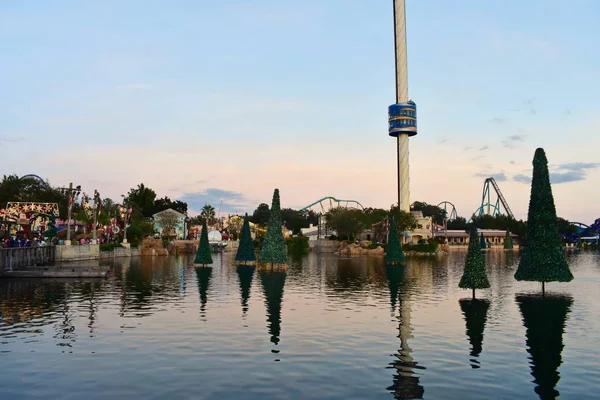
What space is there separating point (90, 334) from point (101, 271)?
25.6 meters

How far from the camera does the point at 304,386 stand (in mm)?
14523

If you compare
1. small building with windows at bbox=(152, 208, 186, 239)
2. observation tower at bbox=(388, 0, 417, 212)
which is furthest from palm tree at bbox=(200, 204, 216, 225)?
observation tower at bbox=(388, 0, 417, 212)

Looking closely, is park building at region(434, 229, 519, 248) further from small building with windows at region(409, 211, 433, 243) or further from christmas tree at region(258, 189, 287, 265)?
christmas tree at region(258, 189, 287, 265)

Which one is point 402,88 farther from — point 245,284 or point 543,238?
point 543,238

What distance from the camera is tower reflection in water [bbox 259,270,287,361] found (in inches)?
888

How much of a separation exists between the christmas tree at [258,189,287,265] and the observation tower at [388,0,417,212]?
99473 millimetres

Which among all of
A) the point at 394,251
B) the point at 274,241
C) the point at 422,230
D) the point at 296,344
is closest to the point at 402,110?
the point at 422,230

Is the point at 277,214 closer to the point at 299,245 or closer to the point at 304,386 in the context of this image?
the point at 304,386

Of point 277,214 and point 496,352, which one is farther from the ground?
point 277,214

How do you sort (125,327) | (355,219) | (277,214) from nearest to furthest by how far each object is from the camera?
1. (125,327)
2. (277,214)
3. (355,219)

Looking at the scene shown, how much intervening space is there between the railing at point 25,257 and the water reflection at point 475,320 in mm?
36123

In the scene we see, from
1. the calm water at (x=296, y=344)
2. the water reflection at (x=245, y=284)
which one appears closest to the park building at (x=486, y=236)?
the water reflection at (x=245, y=284)

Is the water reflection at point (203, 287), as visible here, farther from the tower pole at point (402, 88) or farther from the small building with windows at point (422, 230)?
the small building with windows at point (422, 230)

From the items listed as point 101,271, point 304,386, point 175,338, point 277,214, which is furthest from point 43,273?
point 304,386
